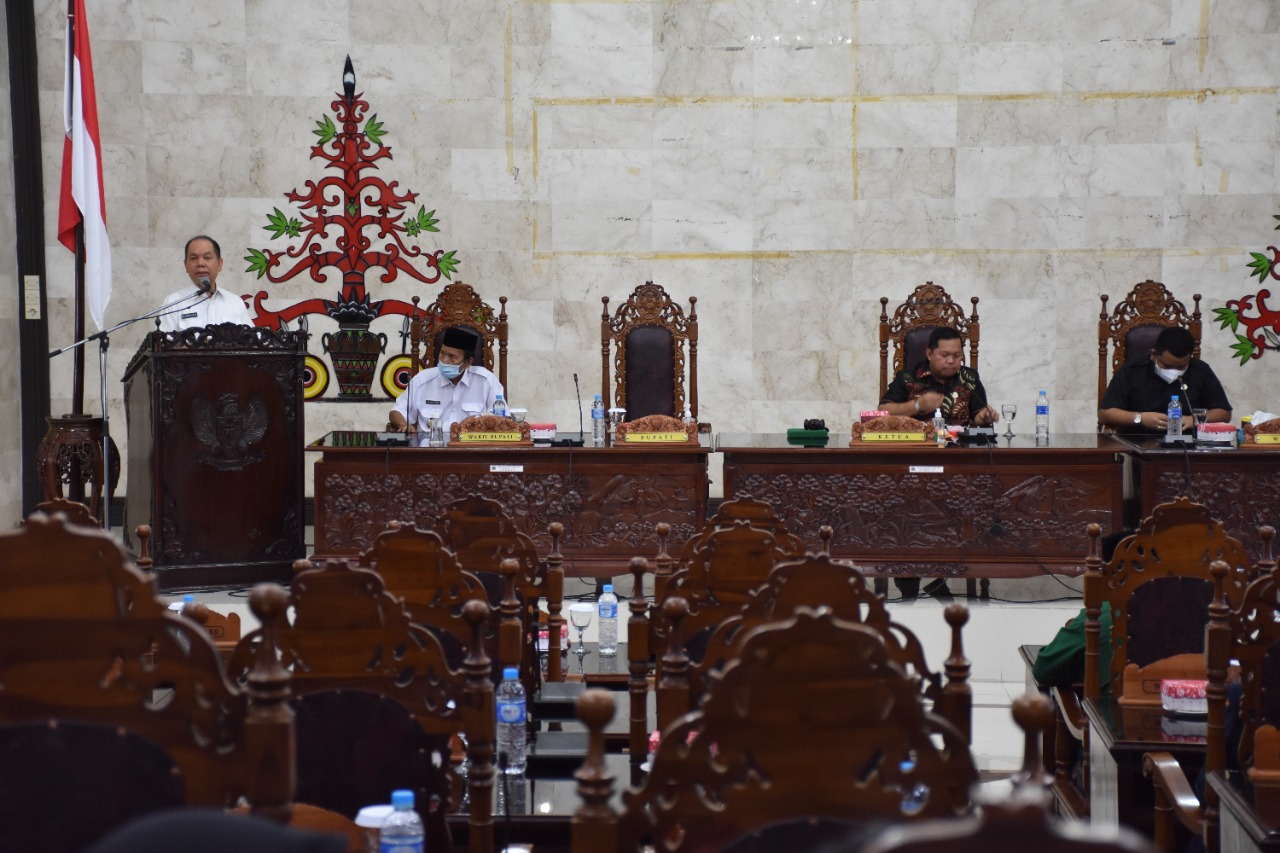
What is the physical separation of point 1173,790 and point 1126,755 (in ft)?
1.00

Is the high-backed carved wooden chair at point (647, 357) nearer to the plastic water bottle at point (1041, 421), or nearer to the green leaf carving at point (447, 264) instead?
the green leaf carving at point (447, 264)

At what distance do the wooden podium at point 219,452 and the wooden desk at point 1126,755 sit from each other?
377 cm

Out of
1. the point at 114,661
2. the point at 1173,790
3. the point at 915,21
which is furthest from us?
the point at 915,21

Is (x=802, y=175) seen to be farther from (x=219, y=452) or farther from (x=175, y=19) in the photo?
(x=219, y=452)

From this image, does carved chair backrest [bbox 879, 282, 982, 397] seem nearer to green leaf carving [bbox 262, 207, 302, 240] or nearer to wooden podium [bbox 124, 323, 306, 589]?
wooden podium [bbox 124, 323, 306, 589]

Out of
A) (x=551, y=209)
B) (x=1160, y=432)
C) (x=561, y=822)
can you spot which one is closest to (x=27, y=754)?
(x=561, y=822)

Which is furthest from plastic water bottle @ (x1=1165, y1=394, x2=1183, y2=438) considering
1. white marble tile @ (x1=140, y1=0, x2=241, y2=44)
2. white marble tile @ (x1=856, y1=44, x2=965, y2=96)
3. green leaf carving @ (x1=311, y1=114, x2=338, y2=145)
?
white marble tile @ (x1=140, y1=0, x2=241, y2=44)

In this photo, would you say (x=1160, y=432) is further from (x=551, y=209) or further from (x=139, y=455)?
(x=139, y=455)

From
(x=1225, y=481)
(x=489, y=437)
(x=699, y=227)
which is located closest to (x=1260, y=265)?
(x=1225, y=481)

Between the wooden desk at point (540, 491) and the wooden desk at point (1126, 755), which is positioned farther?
the wooden desk at point (540, 491)

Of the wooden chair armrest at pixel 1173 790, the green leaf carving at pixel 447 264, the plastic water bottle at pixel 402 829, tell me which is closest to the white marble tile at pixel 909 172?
the green leaf carving at pixel 447 264

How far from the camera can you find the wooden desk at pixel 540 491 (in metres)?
5.95

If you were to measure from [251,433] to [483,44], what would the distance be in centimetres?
333

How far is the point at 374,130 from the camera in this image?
8211mm
